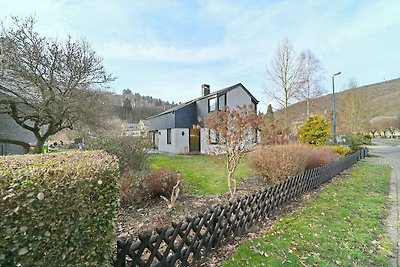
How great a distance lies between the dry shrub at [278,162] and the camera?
794 cm

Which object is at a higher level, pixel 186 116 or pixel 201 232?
pixel 186 116

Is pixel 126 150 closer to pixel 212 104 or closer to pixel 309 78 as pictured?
pixel 212 104

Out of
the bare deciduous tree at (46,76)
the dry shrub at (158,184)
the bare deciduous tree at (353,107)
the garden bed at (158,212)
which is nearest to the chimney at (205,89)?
the bare deciduous tree at (46,76)

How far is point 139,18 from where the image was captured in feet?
35.9

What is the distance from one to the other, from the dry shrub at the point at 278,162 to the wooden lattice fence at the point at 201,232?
40.2 inches

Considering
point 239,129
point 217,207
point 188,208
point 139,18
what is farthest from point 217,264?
point 139,18

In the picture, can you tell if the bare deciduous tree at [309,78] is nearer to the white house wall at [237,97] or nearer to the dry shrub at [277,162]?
the white house wall at [237,97]

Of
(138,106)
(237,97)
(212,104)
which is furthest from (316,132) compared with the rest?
(138,106)

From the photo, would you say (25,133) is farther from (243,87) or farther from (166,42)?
(243,87)

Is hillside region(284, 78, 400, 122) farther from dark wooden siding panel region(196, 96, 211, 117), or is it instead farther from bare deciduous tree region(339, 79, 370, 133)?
dark wooden siding panel region(196, 96, 211, 117)

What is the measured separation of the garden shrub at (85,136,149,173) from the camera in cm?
746

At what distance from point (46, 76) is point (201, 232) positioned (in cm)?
1246

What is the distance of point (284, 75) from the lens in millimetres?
26953

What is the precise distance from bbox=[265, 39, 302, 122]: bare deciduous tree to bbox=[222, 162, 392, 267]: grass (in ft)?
68.6
